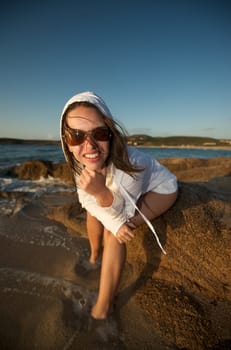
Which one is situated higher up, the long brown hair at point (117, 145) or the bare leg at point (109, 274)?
the long brown hair at point (117, 145)

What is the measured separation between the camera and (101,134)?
68.4 inches

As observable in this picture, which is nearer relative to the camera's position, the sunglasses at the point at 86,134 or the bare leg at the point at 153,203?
the sunglasses at the point at 86,134

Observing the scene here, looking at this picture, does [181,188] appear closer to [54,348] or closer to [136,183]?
[136,183]

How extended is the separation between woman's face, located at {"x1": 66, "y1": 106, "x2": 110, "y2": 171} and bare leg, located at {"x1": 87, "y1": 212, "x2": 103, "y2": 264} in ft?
2.65

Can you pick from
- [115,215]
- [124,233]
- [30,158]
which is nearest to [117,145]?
[115,215]

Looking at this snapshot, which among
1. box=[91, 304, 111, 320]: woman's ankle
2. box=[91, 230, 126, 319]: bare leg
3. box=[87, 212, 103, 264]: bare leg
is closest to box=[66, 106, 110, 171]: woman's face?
box=[91, 230, 126, 319]: bare leg

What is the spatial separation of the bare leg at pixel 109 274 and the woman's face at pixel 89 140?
68cm

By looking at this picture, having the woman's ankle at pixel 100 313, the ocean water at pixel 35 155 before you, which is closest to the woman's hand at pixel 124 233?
the woman's ankle at pixel 100 313

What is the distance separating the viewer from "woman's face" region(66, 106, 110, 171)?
1.70 metres

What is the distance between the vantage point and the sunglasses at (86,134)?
67.6 inches

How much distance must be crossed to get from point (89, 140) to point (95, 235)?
125 centimetres

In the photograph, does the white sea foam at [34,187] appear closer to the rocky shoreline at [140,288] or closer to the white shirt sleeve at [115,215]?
the rocky shoreline at [140,288]

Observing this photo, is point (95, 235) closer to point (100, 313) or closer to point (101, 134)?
point (100, 313)

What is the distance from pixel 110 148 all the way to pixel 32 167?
27.2 ft
